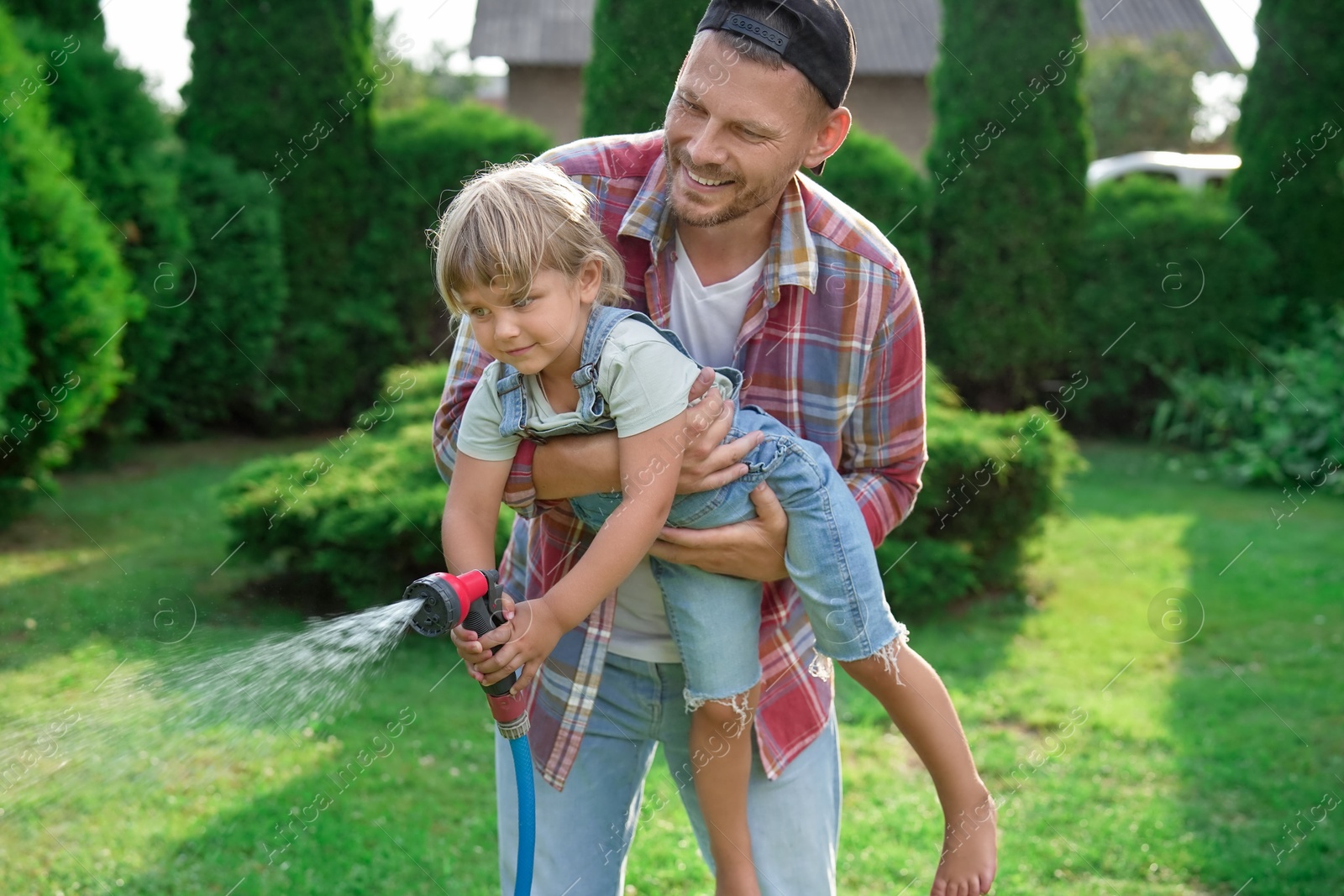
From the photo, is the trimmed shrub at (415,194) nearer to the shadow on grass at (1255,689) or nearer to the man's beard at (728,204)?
the shadow on grass at (1255,689)

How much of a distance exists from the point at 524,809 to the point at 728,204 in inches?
44.4

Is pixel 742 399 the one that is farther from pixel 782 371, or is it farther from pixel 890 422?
pixel 890 422

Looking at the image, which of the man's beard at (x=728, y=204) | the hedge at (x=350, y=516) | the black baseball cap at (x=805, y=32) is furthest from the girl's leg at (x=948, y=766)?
the hedge at (x=350, y=516)

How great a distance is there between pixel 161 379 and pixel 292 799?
5.58 meters

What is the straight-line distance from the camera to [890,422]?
91.2 inches

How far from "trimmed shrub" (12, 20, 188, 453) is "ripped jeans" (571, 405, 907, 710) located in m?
6.53

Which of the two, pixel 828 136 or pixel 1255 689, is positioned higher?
pixel 828 136

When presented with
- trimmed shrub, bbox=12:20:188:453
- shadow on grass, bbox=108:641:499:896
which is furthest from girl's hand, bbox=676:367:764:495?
trimmed shrub, bbox=12:20:188:453

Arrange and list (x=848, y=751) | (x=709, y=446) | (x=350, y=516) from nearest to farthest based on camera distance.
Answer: (x=709, y=446) < (x=848, y=751) < (x=350, y=516)

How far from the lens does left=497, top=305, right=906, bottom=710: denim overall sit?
6.96 feet

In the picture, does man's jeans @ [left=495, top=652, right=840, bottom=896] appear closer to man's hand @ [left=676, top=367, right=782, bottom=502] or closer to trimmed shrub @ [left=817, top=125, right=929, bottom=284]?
man's hand @ [left=676, top=367, right=782, bottom=502]

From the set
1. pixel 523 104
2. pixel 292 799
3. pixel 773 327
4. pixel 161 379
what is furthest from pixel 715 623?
pixel 523 104

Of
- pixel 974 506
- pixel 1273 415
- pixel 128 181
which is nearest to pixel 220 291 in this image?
pixel 128 181

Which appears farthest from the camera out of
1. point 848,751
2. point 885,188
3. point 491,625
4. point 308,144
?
point 885,188
